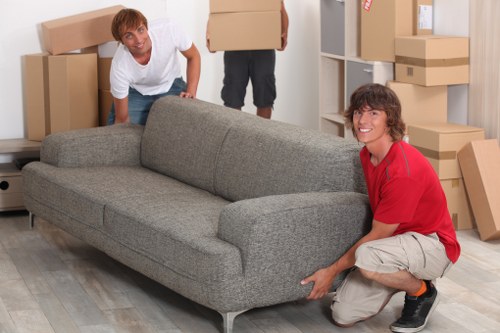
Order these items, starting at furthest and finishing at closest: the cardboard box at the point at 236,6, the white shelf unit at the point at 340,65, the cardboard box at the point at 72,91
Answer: the cardboard box at the point at 236,6 → the white shelf unit at the point at 340,65 → the cardboard box at the point at 72,91

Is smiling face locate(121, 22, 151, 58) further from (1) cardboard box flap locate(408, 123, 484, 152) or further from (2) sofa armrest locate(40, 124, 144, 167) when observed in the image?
(1) cardboard box flap locate(408, 123, 484, 152)

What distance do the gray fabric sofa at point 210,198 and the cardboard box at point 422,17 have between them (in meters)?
1.42

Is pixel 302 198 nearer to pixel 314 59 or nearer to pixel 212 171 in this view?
pixel 212 171

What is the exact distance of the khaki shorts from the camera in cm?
344

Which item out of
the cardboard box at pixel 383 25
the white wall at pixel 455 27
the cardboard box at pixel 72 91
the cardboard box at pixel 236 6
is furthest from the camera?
the cardboard box at pixel 236 6

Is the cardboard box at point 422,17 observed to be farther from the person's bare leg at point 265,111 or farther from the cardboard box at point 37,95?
the cardboard box at point 37,95

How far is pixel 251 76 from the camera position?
6.48 m

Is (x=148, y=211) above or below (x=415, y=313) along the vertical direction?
→ above

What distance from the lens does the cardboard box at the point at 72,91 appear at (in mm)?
5570

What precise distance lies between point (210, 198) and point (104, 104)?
1783mm

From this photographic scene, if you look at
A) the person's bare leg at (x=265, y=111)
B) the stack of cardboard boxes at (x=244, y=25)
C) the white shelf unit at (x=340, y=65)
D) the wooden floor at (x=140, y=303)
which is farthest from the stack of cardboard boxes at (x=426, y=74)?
the person's bare leg at (x=265, y=111)

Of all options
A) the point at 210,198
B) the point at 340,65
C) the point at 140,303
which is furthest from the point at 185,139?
the point at 340,65

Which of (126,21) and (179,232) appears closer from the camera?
(179,232)

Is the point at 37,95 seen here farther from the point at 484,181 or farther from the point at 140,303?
the point at 484,181
